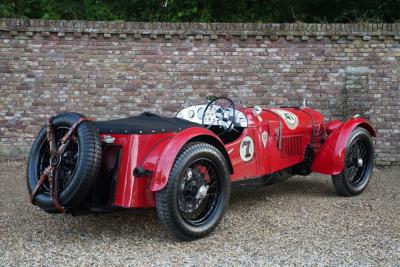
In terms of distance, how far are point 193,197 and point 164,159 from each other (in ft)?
1.65

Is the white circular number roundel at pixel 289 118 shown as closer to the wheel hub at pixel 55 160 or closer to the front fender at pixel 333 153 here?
the front fender at pixel 333 153

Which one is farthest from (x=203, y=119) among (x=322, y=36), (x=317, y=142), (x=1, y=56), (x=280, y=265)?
(x=1, y=56)

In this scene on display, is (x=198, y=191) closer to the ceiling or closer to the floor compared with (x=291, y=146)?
closer to the floor

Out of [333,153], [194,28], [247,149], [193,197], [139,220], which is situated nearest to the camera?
[193,197]

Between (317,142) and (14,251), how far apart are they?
3.78 m

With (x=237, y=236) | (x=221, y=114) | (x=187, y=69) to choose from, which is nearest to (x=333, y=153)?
(x=221, y=114)

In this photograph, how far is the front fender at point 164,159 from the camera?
156 inches

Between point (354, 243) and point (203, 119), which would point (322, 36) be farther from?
point (354, 243)

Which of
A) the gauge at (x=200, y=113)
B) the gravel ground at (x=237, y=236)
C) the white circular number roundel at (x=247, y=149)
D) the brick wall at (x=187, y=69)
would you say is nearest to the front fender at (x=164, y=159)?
the gravel ground at (x=237, y=236)

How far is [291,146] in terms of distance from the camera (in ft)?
19.0

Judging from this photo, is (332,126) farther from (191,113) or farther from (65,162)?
(65,162)

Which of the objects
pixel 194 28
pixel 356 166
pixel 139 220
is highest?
pixel 194 28

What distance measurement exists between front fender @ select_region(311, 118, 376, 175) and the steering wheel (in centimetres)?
132

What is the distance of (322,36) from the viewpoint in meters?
8.05
